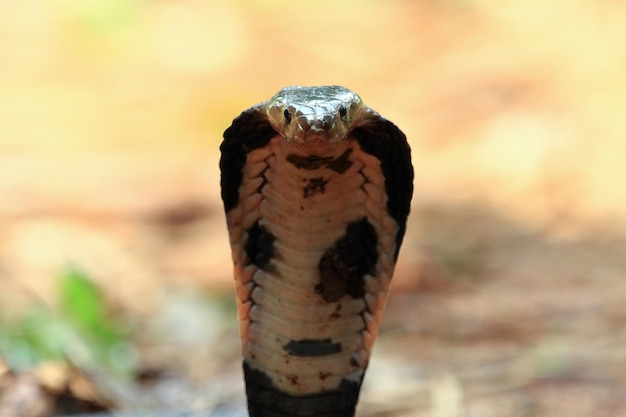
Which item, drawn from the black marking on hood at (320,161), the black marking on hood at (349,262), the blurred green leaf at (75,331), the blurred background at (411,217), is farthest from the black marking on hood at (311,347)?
the blurred green leaf at (75,331)

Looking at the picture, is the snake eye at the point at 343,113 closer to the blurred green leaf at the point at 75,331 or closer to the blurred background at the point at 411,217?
the blurred background at the point at 411,217

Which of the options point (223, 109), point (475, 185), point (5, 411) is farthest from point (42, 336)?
point (223, 109)

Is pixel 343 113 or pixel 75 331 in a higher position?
pixel 75 331

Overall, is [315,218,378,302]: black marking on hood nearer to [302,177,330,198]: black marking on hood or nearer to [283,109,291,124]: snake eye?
[302,177,330,198]: black marking on hood

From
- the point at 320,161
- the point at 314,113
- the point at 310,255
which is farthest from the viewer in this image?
the point at 310,255

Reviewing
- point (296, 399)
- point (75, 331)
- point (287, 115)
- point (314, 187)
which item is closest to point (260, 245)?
point (314, 187)

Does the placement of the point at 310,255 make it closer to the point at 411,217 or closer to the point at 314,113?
the point at 314,113
